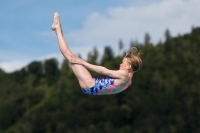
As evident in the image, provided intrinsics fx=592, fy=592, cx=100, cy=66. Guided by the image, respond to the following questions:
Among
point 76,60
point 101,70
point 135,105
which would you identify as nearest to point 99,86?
point 101,70

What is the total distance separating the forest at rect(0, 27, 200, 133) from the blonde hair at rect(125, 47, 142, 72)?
12775 centimetres

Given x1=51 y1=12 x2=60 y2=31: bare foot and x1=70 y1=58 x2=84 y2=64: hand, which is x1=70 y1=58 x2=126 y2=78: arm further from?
x1=51 y1=12 x2=60 y2=31: bare foot

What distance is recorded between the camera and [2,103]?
197375 millimetres

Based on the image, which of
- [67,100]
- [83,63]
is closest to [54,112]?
[67,100]

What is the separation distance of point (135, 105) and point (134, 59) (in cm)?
14464

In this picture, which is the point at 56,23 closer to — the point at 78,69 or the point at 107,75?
the point at 78,69

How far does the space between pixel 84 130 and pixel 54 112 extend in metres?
19.3

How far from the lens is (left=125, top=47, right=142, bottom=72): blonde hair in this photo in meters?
13.2

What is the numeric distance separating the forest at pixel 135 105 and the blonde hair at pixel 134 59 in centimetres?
12775

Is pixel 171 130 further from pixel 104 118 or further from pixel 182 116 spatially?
pixel 104 118

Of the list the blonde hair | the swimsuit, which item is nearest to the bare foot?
the swimsuit

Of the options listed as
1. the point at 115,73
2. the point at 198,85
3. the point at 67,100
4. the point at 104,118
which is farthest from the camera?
the point at 67,100

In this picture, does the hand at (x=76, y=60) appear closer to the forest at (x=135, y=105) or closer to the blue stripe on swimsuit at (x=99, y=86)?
the blue stripe on swimsuit at (x=99, y=86)

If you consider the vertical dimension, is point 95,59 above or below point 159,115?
above
